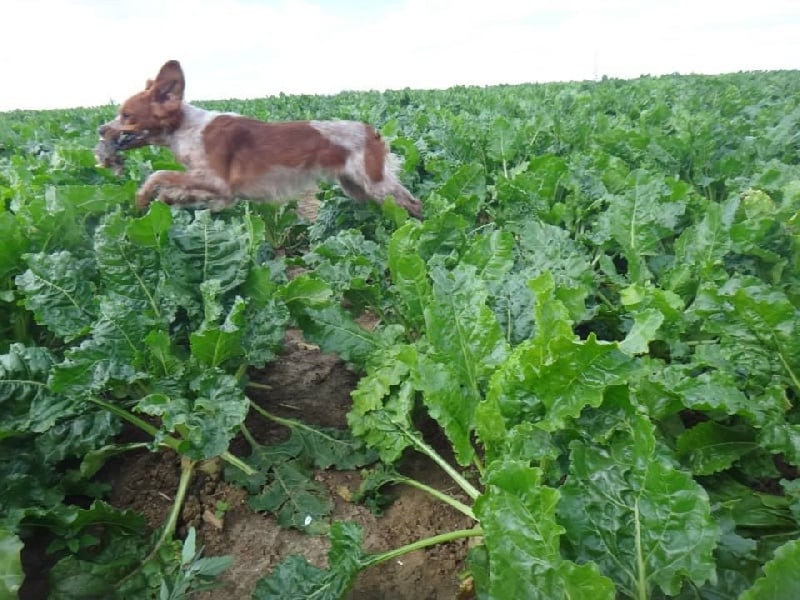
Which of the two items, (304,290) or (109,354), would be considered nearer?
(109,354)

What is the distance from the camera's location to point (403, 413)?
2.07m

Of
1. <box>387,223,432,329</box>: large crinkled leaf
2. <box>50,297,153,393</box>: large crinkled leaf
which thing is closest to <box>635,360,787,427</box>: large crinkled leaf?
<box>387,223,432,329</box>: large crinkled leaf

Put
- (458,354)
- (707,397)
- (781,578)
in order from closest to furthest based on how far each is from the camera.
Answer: (781,578), (707,397), (458,354)

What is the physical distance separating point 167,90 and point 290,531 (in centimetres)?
257

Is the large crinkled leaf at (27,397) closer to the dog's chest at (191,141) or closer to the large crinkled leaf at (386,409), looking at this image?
the large crinkled leaf at (386,409)

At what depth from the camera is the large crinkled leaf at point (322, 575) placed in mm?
1557

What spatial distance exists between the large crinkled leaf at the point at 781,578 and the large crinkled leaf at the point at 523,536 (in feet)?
1.08

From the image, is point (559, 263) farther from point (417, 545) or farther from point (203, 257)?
point (203, 257)

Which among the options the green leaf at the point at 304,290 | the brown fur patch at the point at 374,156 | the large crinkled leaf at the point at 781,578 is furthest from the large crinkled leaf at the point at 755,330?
the brown fur patch at the point at 374,156

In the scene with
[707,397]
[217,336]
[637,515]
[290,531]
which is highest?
[217,336]

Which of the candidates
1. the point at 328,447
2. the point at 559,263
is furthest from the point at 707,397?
the point at 328,447

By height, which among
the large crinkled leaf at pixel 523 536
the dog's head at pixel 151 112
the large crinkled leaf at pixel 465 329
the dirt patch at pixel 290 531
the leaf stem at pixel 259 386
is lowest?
the dirt patch at pixel 290 531

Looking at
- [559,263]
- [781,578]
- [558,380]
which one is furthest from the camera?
[559,263]

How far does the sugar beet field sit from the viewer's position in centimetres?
141
